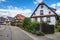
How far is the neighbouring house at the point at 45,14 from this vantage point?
45031mm

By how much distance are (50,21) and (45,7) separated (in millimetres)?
5260

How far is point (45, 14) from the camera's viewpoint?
155 feet

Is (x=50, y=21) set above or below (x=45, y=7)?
below

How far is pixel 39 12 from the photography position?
4912 cm

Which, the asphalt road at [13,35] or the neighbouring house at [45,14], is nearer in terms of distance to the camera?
the asphalt road at [13,35]

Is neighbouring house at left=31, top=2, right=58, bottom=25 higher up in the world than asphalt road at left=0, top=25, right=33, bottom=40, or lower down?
higher up

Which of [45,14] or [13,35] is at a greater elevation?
[45,14]

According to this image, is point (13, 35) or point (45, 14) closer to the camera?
point (13, 35)

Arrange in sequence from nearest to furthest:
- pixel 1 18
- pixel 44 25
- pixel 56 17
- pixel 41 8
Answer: pixel 44 25
pixel 56 17
pixel 41 8
pixel 1 18

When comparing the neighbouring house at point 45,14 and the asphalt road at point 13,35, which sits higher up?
the neighbouring house at point 45,14

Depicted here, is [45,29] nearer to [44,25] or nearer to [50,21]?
[44,25]

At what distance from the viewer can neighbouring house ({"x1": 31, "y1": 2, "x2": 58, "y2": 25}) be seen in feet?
148

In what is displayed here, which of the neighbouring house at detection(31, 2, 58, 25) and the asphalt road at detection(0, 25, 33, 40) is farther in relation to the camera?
the neighbouring house at detection(31, 2, 58, 25)

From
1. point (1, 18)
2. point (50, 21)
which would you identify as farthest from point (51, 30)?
point (1, 18)
